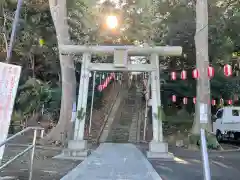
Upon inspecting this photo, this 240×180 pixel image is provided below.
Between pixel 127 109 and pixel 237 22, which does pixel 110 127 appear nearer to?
pixel 127 109

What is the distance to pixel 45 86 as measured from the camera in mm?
23141

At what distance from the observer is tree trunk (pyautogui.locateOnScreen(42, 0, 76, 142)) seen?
1630cm

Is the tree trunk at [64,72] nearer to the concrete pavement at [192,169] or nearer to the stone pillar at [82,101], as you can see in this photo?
the stone pillar at [82,101]

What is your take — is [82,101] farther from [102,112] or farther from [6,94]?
[102,112]

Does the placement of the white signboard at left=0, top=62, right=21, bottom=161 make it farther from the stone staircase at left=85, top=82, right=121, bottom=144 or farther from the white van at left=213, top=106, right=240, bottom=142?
the white van at left=213, top=106, right=240, bottom=142

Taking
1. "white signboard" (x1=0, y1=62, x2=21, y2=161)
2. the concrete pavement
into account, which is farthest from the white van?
"white signboard" (x1=0, y1=62, x2=21, y2=161)

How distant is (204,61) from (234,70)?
37.3ft

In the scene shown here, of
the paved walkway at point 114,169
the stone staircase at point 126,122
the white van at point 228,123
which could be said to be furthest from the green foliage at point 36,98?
the paved walkway at point 114,169

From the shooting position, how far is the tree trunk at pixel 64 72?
16.3 meters

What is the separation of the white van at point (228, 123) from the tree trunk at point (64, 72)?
27.9 ft

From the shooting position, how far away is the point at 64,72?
Answer: 647 inches

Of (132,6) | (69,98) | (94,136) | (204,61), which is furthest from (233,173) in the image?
(132,6)

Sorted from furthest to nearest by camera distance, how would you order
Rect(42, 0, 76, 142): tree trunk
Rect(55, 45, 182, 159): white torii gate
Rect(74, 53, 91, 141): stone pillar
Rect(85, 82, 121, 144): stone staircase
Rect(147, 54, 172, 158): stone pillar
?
1. Rect(85, 82, 121, 144): stone staircase
2. Rect(42, 0, 76, 142): tree trunk
3. Rect(74, 53, 91, 141): stone pillar
4. Rect(55, 45, 182, 159): white torii gate
5. Rect(147, 54, 172, 158): stone pillar

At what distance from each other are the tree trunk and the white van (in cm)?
850
